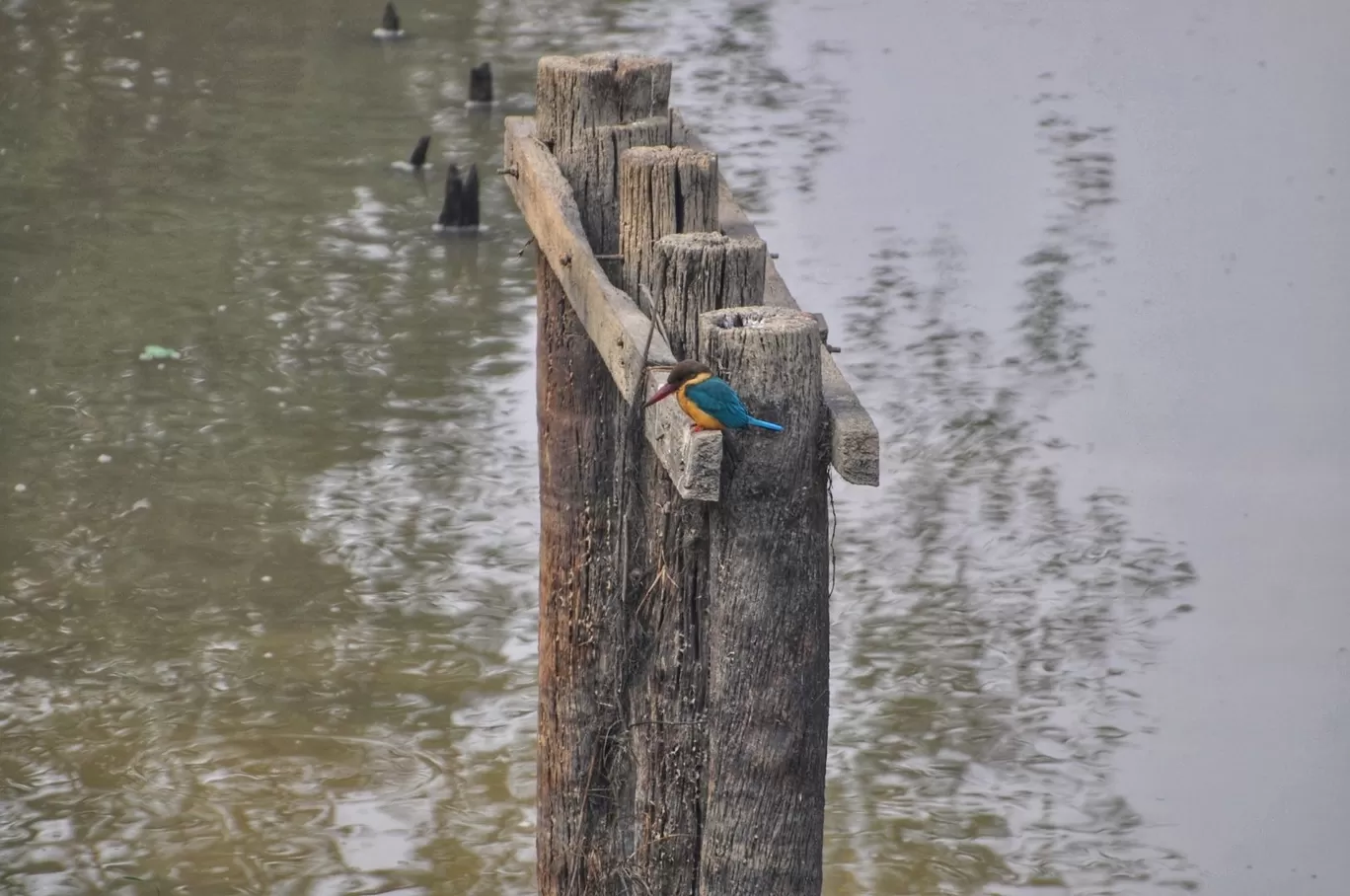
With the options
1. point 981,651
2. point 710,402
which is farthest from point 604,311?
point 981,651

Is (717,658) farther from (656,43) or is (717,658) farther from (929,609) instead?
(656,43)

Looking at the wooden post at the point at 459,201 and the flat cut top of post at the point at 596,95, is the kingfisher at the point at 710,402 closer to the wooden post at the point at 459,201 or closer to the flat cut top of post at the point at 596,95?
the flat cut top of post at the point at 596,95

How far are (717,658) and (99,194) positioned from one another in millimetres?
10207

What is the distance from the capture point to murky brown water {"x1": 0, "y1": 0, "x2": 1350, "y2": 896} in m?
6.39

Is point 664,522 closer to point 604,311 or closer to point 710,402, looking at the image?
point 604,311

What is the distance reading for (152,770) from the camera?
648 centimetres

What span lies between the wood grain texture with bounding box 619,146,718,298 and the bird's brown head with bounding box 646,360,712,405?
0.65 meters

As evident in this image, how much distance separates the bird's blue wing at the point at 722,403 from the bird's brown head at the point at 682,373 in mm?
66

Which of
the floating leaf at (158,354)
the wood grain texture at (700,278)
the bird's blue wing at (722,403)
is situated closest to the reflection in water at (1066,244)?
the floating leaf at (158,354)

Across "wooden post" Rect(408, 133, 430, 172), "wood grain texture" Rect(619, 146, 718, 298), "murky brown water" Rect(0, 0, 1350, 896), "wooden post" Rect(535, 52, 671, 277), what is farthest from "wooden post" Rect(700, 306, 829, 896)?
"wooden post" Rect(408, 133, 430, 172)

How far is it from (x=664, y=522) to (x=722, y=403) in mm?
653

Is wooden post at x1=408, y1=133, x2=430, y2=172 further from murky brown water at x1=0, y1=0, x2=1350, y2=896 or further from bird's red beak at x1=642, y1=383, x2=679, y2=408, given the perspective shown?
bird's red beak at x1=642, y1=383, x2=679, y2=408

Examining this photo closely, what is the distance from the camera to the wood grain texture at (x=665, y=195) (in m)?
3.92

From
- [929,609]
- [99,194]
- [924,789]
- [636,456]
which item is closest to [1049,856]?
[924,789]
